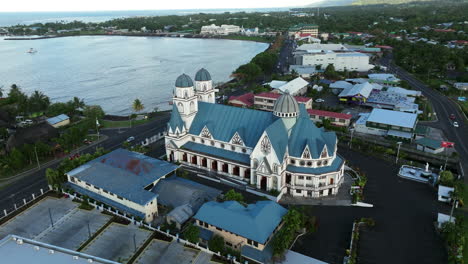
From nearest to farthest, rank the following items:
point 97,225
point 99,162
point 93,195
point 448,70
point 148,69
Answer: point 97,225 < point 93,195 < point 99,162 < point 448,70 < point 148,69

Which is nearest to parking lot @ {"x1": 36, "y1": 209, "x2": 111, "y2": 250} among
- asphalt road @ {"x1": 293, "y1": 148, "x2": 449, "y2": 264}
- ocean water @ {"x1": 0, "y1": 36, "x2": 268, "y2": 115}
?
asphalt road @ {"x1": 293, "y1": 148, "x2": 449, "y2": 264}

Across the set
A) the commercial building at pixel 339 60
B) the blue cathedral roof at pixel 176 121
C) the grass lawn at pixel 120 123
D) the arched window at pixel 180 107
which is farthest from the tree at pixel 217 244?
the commercial building at pixel 339 60

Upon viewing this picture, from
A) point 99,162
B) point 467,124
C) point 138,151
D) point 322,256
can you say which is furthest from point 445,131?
point 99,162

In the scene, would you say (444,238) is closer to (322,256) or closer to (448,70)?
(322,256)

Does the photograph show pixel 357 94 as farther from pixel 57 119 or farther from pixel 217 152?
pixel 57 119

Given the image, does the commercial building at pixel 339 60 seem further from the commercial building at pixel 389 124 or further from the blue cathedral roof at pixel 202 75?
the blue cathedral roof at pixel 202 75

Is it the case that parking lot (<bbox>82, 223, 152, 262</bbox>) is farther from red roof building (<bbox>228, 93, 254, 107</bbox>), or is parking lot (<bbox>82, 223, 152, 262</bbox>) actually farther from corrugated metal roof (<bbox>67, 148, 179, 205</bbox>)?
red roof building (<bbox>228, 93, 254, 107</bbox>)
